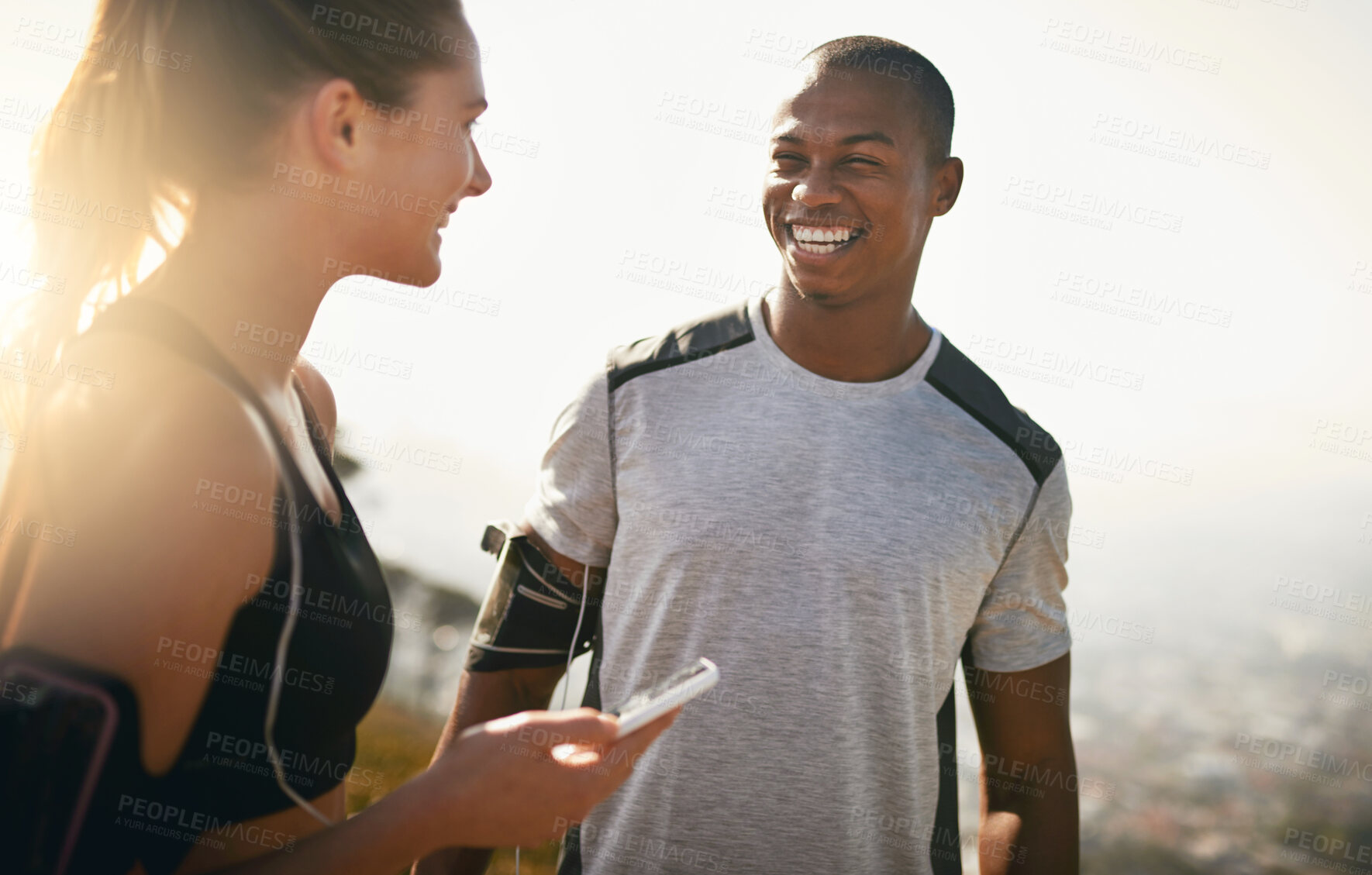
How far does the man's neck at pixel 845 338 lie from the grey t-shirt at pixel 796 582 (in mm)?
62

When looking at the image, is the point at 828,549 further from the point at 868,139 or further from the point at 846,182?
the point at 868,139

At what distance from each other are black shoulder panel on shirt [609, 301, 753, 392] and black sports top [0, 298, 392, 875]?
2.81 ft

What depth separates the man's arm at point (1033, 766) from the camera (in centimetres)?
206

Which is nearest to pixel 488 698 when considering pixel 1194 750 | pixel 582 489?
pixel 582 489

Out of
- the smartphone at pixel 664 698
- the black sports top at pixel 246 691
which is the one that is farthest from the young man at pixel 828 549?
the black sports top at pixel 246 691

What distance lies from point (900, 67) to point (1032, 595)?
1.32 meters

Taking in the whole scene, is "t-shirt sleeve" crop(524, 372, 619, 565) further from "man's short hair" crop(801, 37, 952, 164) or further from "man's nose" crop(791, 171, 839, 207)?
"man's short hair" crop(801, 37, 952, 164)

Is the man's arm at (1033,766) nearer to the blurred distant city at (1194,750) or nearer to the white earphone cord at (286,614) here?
the white earphone cord at (286,614)

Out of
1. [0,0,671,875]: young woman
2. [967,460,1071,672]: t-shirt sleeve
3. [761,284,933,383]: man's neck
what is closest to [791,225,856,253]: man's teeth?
[761,284,933,383]: man's neck

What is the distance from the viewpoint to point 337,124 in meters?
1.35

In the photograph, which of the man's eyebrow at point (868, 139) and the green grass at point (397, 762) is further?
the green grass at point (397, 762)

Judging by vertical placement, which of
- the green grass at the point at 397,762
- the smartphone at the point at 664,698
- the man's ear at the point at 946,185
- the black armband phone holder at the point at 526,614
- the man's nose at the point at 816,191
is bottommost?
the green grass at the point at 397,762

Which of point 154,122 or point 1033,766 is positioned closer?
point 154,122

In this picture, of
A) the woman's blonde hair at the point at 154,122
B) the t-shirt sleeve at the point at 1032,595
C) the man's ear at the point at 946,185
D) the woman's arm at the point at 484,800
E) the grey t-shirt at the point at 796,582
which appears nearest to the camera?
the woman's arm at the point at 484,800
